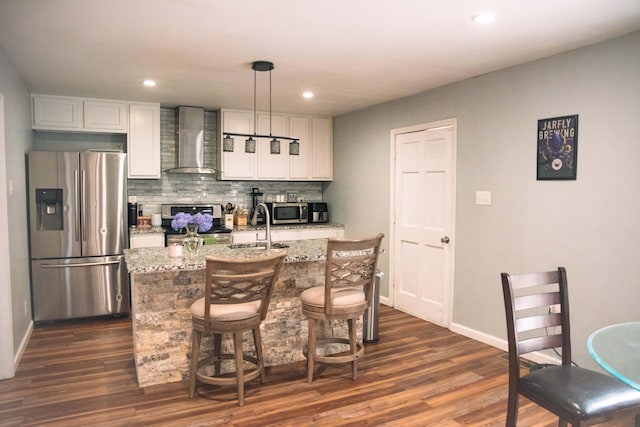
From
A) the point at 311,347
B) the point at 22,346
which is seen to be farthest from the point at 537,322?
the point at 22,346

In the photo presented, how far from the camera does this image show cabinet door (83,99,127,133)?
4.98 m

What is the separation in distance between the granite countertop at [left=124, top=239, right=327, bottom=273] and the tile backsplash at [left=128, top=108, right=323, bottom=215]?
7.60 ft

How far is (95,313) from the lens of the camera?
15.3ft

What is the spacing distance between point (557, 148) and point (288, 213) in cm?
357

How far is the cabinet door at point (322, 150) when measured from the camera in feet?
20.4

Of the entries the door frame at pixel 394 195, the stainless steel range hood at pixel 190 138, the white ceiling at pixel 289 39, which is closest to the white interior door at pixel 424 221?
the door frame at pixel 394 195

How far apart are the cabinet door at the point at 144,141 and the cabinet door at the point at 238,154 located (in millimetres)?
787

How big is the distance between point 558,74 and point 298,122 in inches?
137

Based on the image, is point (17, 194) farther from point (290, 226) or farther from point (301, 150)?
point (301, 150)

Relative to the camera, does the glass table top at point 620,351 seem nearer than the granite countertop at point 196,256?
Yes

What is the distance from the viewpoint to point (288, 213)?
6086mm

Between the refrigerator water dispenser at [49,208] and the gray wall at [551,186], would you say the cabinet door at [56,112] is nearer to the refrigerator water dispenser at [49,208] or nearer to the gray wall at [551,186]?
the refrigerator water dispenser at [49,208]

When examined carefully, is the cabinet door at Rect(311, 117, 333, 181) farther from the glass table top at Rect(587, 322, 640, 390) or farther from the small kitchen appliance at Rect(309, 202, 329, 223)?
the glass table top at Rect(587, 322, 640, 390)

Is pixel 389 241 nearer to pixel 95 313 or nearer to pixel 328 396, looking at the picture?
pixel 328 396
